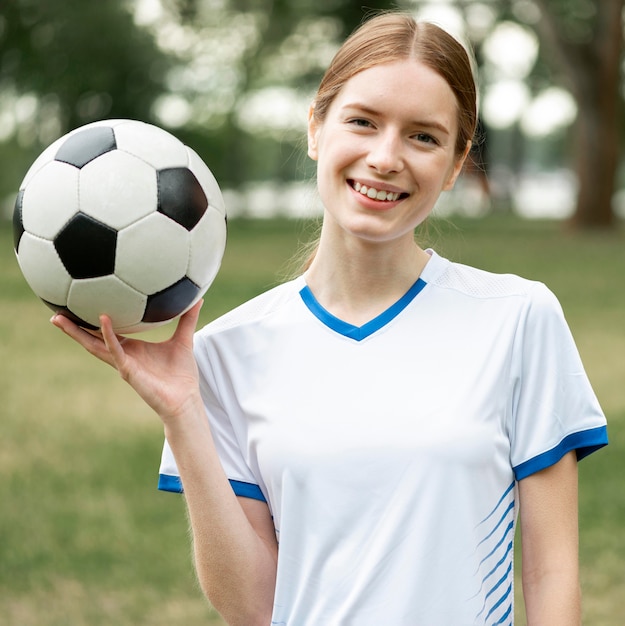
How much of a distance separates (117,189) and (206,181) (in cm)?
23

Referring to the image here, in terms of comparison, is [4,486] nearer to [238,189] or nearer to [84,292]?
[84,292]

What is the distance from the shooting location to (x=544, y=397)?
2.14 meters

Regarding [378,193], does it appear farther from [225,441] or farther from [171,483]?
A: [171,483]

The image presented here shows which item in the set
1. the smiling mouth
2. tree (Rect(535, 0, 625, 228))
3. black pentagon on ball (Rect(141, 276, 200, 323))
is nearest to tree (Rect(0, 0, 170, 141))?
tree (Rect(535, 0, 625, 228))

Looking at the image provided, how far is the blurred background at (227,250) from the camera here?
17.0 feet

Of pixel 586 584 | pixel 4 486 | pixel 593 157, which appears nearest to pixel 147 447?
pixel 4 486

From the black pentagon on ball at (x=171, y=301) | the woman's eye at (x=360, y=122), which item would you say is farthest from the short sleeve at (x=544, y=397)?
the black pentagon on ball at (x=171, y=301)

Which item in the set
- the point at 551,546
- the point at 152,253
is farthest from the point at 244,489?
the point at 551,546

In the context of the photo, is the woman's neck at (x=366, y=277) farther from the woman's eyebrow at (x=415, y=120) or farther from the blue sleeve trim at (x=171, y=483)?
the blue sleeve trim at (x=171, y=483)

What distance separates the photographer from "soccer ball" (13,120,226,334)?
7.52 feet

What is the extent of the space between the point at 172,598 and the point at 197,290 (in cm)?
Answer: 300

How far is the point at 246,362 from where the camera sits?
2289 mm

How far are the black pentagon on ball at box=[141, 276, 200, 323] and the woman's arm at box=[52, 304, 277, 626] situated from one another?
56mm

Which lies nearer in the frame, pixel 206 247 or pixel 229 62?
pixel 206 247
